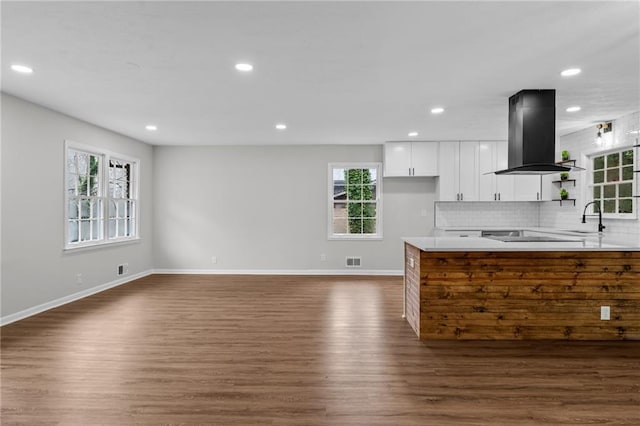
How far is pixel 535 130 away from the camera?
3961 mm

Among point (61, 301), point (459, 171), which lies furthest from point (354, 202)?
point (61, 301)

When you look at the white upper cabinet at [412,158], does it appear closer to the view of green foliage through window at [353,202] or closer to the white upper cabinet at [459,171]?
the white upper cabinet at [459,171]

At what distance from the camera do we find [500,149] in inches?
263

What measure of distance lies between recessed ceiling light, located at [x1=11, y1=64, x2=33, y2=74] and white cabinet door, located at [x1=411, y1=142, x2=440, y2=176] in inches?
223

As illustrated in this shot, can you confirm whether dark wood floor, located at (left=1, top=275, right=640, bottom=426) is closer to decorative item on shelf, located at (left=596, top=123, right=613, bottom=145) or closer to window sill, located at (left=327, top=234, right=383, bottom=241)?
window sill, located at (left=327, top=234, right=383, bottom=241)

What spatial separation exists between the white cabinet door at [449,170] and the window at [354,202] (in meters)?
1.27

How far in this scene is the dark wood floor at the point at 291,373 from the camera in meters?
2.29

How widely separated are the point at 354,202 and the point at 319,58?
4432 millimetres

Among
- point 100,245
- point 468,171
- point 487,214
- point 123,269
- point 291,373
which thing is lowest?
point 291,373

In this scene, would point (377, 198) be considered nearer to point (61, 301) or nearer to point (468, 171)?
point (468, 171)

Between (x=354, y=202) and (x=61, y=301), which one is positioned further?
(x=354, y=202)

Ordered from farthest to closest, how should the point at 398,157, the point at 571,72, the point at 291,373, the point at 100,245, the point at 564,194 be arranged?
Result: the point at 398,157, the point at 564,194, the point at 100,245, the point at 571,72, the point at 291,373

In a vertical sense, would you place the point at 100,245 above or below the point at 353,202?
below

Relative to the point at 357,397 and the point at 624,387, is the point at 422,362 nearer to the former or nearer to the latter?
the point at 357,397
